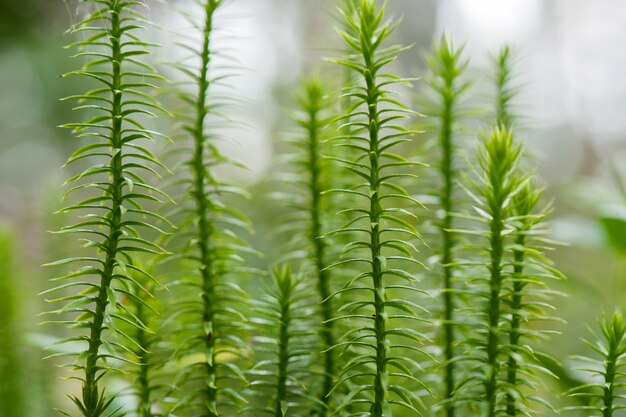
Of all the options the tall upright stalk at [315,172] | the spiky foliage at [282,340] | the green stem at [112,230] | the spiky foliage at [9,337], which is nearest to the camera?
the green stem at [112,230]

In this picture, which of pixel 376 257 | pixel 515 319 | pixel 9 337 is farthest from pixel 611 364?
pixel 9 337

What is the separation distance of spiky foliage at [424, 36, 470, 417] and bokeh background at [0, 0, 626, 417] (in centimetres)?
3

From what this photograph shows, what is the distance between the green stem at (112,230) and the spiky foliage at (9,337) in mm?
590

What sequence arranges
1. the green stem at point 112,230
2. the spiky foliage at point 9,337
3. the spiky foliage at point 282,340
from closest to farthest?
the green stem at point 112,230
the spiky foliage at point 282,340
the spiky foliage at point 9,337

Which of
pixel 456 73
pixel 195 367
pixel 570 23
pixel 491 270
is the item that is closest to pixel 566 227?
pixel 456 73

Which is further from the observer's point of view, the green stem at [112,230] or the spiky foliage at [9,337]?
the spiky foliage at [9,337]

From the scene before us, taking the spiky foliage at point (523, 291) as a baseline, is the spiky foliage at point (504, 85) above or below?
above

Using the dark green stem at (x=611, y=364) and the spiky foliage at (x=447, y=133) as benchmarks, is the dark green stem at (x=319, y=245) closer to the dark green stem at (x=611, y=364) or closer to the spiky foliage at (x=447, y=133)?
the spiky foliage at (x=447, y=133)

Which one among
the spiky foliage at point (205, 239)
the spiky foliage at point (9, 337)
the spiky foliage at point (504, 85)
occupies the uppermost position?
the spiky foliage at point (504, 85)

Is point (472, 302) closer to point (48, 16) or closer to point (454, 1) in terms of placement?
point (48, 16)

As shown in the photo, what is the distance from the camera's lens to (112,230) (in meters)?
0.54

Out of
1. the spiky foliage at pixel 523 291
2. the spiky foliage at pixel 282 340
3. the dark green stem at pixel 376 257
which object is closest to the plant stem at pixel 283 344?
the spiky foliage at pixel 282 340

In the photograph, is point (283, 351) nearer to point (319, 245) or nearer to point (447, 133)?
point (319, 245)

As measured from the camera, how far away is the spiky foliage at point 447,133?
75cm
